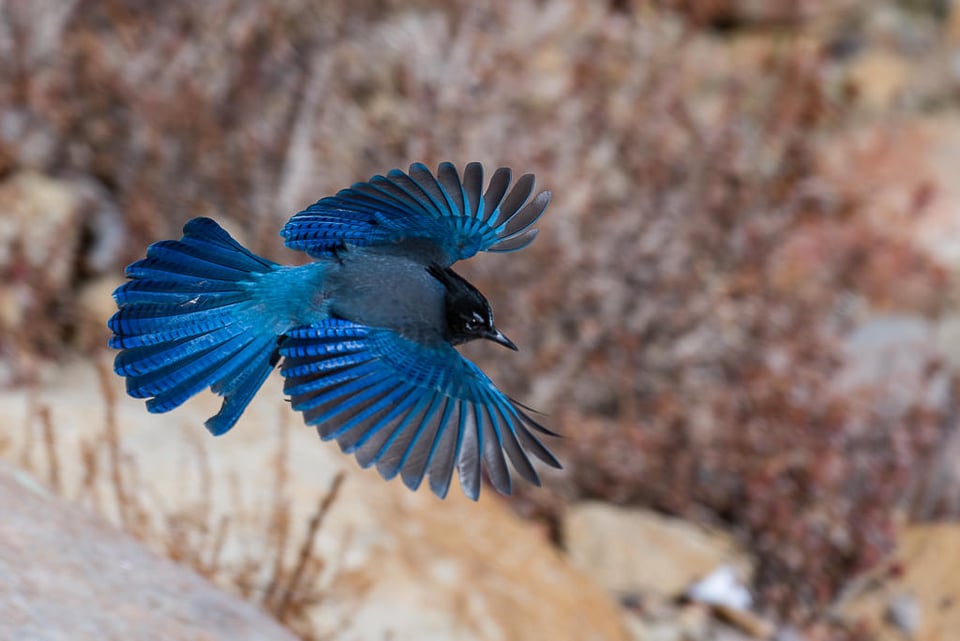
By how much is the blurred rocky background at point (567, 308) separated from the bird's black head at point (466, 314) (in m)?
1.33

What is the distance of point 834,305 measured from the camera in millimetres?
6141

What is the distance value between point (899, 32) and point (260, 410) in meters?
5.74

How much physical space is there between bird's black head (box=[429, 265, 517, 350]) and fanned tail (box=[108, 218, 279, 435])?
40 cm

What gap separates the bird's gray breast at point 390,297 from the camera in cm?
278

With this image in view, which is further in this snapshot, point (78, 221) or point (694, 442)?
point (694, 442)

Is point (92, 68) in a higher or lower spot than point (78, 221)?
higher

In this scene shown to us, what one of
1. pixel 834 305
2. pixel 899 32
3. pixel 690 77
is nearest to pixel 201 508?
pixel 834 305

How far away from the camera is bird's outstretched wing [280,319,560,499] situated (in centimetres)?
251

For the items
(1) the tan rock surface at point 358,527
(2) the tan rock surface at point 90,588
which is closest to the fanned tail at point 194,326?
(2) the tan rock surface at point 90,588

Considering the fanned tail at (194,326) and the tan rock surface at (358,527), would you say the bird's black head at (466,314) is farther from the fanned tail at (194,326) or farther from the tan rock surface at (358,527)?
the tan rock surface at (358,527)

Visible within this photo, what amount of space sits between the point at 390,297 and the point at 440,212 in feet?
1.29

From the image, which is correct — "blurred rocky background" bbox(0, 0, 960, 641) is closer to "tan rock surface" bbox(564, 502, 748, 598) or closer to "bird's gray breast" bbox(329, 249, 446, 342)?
"tan rock surface" bbox(564, 502, 748, 598)

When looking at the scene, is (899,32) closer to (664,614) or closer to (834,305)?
(834,305)

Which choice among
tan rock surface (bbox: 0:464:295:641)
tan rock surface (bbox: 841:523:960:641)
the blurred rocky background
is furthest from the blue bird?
tan rock surface (bbox: 841:523:960:641)
